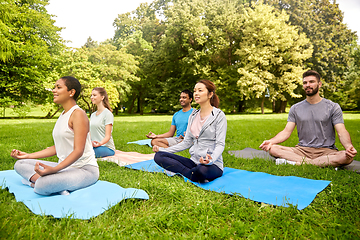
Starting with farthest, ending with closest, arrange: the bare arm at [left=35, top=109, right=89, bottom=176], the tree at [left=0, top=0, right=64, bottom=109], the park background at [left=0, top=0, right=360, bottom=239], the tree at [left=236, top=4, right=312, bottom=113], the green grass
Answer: the tree at [left=236, top=4, right=312, bottom=113], the tree at [left=0, top=0, right=64, bottom=109], the bare arm at [left=35, top=109, right=89, bottom=176], the park background at [left=0, top=0, right=360, bottom=239], the green grass

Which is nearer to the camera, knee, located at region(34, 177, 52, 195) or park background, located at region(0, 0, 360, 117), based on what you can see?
knee, located at region(34, 177, 52, 195)

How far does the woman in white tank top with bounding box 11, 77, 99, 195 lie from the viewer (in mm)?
2846

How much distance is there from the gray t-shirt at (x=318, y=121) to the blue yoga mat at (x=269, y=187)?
1286 mm

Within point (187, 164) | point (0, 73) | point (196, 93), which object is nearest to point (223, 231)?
point (187, 164)

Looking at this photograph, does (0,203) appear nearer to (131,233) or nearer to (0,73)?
(131,233)

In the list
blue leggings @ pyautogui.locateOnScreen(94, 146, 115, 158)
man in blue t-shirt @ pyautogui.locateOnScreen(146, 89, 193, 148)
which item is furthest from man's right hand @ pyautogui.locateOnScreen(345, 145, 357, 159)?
blue leggings @ pyautogui.locateOnScreen(94, 146, 115, 158)

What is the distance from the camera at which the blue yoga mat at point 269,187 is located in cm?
295

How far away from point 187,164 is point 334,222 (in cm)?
201

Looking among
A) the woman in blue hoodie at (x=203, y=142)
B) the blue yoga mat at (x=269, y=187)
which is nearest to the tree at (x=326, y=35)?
the blue yoga mat at (x=269, y=187)

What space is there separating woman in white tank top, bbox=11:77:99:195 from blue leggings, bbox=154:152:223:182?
3.62ft

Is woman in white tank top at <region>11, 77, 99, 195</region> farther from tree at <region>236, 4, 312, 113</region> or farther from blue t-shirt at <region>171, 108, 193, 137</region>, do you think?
tree at <region>236, 4, 312, 113</region>

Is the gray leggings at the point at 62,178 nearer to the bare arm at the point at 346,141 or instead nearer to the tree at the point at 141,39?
the bare arm at the point at 346,141

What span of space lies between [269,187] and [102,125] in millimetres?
A: 3512

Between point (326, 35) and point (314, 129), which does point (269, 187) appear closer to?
point (314, 129)
